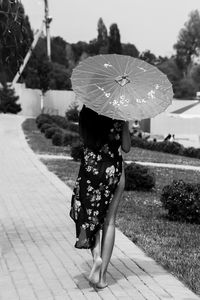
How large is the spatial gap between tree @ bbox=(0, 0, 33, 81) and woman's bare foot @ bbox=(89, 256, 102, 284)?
2081 mm

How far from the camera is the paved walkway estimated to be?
4.79m

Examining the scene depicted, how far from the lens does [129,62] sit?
5.01 meters

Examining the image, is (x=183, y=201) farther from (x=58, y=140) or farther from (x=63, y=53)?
(x=63, y=53)

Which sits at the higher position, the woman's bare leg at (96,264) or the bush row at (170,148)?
the woman's bare leg at (96,264)

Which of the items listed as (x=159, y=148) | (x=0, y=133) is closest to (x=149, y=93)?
(x=159, y=148)

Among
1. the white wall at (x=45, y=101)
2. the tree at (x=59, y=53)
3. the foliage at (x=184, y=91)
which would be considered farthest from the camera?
the tree at (x=59, y=53)

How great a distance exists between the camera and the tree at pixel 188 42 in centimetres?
8331

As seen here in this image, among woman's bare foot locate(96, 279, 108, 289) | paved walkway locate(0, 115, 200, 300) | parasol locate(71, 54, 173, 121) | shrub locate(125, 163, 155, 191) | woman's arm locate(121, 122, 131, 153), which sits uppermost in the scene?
parasol locate(71, 54, 173, 121)

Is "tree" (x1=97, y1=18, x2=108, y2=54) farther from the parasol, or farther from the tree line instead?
the parasol

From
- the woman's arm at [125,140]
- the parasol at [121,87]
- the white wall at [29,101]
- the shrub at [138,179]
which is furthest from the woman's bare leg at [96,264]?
the white wall at [29,101]

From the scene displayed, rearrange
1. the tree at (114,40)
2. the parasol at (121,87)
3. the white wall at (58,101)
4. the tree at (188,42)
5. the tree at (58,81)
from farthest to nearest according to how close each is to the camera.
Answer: the tree at (188,42), the tree at (114,40), the tree at (58,81), the white wall at (58,101), the parasol at (121,87)

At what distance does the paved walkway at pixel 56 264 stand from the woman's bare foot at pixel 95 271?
0.28ft

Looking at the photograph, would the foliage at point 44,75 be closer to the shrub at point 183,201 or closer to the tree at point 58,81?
the tree at point 58,81

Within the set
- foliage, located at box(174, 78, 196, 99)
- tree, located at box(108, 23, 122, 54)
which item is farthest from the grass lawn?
tree, located at box(108, 23, 122, 54)
